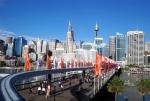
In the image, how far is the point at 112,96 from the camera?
87750 mm

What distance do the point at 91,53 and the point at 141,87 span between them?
3814 inches

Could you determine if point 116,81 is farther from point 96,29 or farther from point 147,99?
point 96,29

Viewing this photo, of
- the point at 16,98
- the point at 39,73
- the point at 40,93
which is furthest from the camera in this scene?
the point at 40,93

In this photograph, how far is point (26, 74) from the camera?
60.3ft

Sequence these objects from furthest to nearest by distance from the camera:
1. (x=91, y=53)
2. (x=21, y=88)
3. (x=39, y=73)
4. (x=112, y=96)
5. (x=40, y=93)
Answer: (x=91, y=53) < (x=112, y=96) < (x=21, y=88) < (x=40, y=93) < (x=39, y=73)

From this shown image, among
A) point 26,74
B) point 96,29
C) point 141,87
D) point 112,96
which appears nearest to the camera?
point 26,74

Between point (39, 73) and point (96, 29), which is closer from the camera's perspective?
point (39, 73)

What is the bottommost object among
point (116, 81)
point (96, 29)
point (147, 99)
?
point (147, 99)

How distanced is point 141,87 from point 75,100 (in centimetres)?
4050

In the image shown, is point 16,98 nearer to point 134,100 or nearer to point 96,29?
point 134,100

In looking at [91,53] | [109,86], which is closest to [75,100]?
[109,86]

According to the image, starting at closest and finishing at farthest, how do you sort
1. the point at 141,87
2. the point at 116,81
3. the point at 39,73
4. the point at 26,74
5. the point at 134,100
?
the point at 26,74, the point at 39,73, the point at 141,87, the point at 116,81, the point at 134,100

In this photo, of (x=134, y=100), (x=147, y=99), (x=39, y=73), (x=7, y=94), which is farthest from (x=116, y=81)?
(x=7, y=94)

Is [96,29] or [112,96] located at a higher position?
[96,29]
